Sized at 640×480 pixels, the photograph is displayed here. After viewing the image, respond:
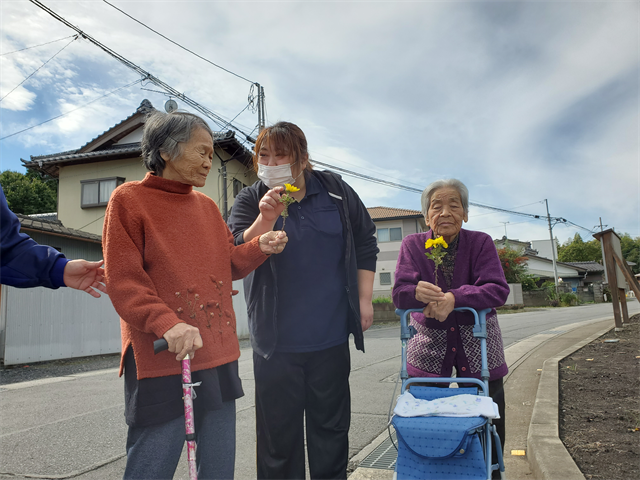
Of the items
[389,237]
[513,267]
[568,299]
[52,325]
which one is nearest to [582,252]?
[568,299]

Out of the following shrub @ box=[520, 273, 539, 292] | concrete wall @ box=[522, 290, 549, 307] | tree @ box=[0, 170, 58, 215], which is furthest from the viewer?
shrub @ box=[520, 273, 539, 292]

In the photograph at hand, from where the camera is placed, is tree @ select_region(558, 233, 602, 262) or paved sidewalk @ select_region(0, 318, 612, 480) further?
tree @ select_region(558, 233, 602, 262)

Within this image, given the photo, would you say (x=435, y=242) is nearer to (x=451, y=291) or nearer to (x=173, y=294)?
(x=451, y=291)

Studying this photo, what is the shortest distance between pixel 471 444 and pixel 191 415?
116 cm

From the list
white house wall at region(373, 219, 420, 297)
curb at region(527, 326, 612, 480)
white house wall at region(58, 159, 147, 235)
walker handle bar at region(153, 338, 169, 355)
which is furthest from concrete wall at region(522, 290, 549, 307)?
walker handle bar at region(153, 338, 169, 355)

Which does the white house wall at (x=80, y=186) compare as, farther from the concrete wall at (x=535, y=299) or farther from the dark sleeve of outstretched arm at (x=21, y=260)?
the concrete wall at (x=535, y=299)

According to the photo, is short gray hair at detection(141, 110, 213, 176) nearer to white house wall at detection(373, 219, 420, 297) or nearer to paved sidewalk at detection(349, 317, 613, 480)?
paved sidewalk at detection(349, 317, 613, 480)

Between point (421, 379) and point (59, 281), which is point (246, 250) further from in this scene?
point (421, 379)

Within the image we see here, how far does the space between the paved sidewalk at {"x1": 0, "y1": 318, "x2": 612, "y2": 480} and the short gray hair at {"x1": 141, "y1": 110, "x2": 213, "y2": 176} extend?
93.3 inches

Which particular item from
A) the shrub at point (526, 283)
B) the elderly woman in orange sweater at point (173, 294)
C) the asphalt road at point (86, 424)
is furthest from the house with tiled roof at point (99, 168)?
the shrub at point (526, 283)

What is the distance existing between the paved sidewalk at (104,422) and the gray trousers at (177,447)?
1.62m

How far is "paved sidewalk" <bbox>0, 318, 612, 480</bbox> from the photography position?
3.35 meters

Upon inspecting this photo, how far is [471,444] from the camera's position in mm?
1902

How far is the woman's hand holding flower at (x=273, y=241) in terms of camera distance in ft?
6.01
